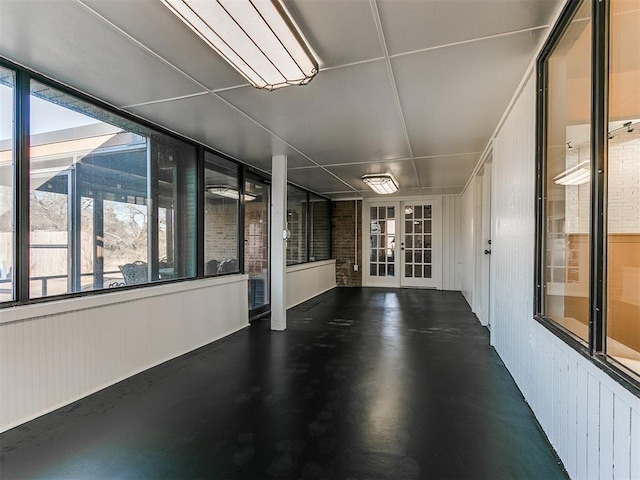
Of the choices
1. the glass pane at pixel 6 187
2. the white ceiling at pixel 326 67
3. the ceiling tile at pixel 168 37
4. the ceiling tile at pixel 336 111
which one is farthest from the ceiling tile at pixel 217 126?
the glass pane at pixel 6 187

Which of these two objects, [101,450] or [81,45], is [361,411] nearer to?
[101,450]

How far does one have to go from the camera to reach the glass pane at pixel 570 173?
1.64 m

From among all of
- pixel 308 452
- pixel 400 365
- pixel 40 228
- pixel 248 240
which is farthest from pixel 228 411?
pixel 248 240

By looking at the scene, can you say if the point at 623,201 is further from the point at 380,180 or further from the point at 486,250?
the point at 380,180

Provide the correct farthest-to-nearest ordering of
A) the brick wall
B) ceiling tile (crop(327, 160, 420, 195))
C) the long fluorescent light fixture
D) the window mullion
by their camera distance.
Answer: the brick wall
ceiling tile (crop(327, 160, 420, 195))
the long fluorescent light fixture
the window mullion

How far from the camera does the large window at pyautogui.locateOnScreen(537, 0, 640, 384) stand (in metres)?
1.40

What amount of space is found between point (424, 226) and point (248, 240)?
16.7ft

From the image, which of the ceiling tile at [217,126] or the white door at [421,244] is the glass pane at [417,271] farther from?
the ceiling tile at [217,126]

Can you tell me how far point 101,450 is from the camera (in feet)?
6.20

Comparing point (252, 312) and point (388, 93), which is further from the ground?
point (388, 93)

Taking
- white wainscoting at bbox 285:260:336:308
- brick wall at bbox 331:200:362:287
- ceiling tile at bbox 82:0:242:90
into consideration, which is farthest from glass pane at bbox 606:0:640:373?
brick wall at bbox 331:200:362:287

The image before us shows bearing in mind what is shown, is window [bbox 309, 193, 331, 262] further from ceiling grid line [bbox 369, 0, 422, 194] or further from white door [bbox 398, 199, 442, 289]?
ceiling grid line [bbox 369, 0, 422, 194]

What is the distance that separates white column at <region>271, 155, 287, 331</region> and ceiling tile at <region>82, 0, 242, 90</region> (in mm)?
2097

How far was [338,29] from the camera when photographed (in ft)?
6.00
